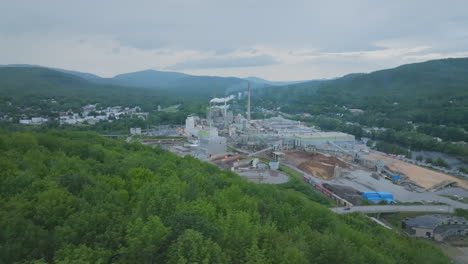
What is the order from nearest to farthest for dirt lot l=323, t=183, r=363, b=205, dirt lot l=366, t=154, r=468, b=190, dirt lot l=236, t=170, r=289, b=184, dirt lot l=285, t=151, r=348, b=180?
1. dirt lot l=323, t=183, r=363, b=205
2. dirt lot l=236, t=170, r=289, b=184
3. dirt lot l=366, t=154, r=468, b=190
4. dirt lot l=285, t=151, r=348, b=180

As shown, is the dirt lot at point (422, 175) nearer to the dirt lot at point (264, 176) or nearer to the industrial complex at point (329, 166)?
the industrial complex at point (329, 166)

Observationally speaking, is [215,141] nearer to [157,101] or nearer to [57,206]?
[57,206]

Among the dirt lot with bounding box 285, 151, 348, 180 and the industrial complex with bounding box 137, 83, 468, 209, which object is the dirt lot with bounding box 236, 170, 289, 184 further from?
the dirt lot with bounding box 285, 151, 348, 180

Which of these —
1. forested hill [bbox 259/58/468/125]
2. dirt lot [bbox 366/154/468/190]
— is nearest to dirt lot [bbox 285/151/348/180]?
dirt lot [bbox 366/154/468/190]

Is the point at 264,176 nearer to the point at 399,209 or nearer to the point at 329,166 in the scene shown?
the point at 329,166

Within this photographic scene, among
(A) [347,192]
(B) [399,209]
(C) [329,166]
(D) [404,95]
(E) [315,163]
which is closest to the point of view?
(B) [399,209]

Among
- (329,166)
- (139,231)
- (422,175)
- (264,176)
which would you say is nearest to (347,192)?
(329,166)
